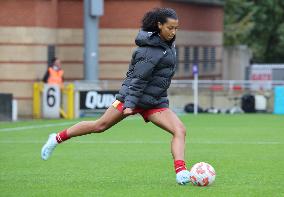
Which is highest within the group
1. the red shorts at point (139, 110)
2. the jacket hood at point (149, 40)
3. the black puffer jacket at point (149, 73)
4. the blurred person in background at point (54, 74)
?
the jacket hood at point (149, 40)

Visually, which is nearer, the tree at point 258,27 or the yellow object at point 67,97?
the yellow object at point 67,97

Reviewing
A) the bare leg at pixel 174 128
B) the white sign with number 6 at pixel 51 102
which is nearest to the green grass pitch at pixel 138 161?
the bare leg at pixel 174 128

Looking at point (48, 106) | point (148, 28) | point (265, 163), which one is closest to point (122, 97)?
point (148, 28)

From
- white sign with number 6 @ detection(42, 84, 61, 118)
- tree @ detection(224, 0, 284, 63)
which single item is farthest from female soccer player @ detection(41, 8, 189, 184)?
tree @ detection(224, 0, 284, 63)

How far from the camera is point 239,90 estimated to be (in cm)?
3747

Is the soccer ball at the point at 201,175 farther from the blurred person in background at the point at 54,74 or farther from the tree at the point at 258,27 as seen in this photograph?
the tree at the point at 258,27

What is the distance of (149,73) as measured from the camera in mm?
13070

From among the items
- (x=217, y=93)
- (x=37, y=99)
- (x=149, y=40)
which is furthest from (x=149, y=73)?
(x=217, y=93)

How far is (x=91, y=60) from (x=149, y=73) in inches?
923

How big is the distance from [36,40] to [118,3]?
3.92 meters

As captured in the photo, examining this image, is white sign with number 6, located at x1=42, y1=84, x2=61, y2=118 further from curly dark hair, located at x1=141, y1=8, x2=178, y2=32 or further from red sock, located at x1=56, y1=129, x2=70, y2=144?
curly dark hair, located at x1=141, y1=8, x2=178, y2=32

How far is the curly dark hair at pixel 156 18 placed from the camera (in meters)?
13.2

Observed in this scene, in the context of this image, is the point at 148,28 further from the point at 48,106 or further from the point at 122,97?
the point at 48,106

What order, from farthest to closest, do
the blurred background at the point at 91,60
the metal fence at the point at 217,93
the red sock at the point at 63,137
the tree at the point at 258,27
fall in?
the tree at the point at 258,27 → the metal fence at the point at 217,93 → the blurred background at the point at 91,60 → the red sock at the point at 63,137
